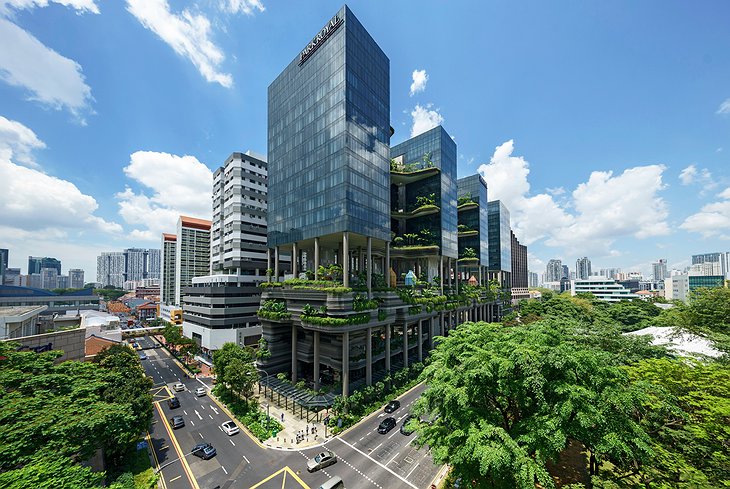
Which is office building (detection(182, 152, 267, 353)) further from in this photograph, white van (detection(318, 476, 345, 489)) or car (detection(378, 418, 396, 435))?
white van (detection(318, 476, 345, 489))

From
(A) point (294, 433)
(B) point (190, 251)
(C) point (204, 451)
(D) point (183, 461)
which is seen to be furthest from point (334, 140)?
(B) point (190, 251)

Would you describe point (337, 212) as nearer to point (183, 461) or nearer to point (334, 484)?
point (334, 484)

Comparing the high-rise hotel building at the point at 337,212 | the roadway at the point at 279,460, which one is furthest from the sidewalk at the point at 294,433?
the high-rise hotel building at the point at 337,212

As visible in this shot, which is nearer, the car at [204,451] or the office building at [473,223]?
the car at [204,451]

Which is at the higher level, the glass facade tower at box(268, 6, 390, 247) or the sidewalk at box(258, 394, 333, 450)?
the glass facade tower at box(268, 6, 390, 247)

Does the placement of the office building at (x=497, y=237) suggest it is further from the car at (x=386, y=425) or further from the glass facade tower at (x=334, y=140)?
the car at (x=386, y=425)

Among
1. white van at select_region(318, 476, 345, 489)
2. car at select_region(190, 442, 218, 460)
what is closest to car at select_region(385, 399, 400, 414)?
white van at select_region(318, 476, 345, 489)

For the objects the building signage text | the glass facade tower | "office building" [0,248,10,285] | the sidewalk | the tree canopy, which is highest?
the building signage text
